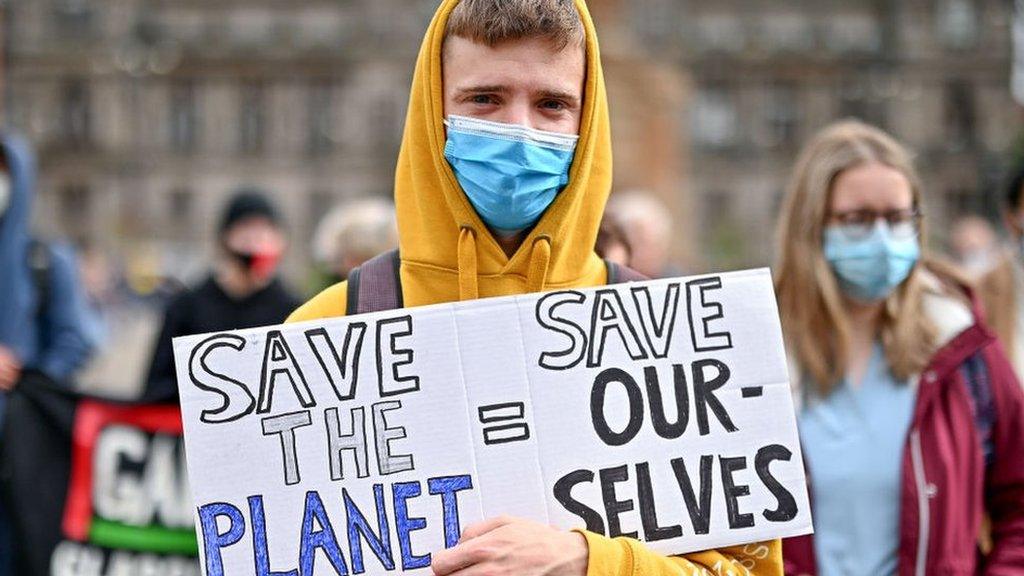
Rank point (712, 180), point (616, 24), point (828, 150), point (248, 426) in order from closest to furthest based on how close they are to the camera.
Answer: point (248, 426) → point (828, 150) → point (616, 24) → point (712, 180)

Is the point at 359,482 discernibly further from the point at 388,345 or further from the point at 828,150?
the point at 828,150

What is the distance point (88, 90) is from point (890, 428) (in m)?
64.4

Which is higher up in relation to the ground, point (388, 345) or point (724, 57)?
point (724, 57)

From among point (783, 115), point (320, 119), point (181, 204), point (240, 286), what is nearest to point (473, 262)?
point (240, 286)

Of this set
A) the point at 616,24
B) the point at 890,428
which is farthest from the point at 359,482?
the point at 616,24

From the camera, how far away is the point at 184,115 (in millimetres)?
65250

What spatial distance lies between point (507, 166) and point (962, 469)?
4.61 ft

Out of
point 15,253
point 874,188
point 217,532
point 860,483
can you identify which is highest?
point 15,253

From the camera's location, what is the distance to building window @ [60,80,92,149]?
6328 cm

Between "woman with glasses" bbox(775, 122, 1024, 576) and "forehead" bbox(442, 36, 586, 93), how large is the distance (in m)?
1.27

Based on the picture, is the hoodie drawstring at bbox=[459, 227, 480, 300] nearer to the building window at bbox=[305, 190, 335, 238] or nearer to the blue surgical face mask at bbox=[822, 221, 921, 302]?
the blue surgical face mask at bbox=[822, 221, 921, 302]

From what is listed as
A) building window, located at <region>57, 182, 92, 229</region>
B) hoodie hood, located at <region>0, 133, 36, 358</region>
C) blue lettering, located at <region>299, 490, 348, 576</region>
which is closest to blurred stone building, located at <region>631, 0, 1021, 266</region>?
building window, located at <region>57, 182, 92, 229</region>

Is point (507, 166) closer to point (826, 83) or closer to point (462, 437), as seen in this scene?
point (462, 437)

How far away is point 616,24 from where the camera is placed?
15.9 metres
